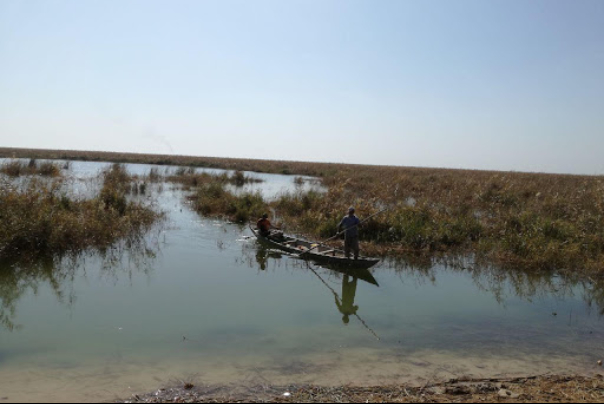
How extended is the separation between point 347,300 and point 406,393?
14.2 feet

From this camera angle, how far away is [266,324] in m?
7.60

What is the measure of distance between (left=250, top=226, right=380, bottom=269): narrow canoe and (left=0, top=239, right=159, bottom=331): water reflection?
369cm

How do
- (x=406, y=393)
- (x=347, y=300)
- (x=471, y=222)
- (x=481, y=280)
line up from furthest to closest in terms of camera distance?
1. (x=471, y=222)
2. (x=481, y=280)
3. (x=347, y=300)
4. (x=406, y=393)

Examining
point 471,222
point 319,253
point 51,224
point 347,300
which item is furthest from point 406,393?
point 471,222

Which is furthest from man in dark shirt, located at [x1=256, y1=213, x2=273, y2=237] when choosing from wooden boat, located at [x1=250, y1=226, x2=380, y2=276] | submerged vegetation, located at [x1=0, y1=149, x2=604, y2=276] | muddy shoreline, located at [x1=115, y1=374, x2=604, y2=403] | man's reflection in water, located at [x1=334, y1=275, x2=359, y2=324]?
muddy shoreline, located at [x1=115, y1=374, x2=604, y2=403]

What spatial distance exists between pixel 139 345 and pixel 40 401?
1.78 meters

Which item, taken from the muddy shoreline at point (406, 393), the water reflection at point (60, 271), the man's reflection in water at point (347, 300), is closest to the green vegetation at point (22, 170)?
the water reflection at point (60, 271)

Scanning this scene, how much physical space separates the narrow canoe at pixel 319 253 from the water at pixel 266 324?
370 mm

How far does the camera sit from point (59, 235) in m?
11.4

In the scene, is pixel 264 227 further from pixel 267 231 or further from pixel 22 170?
pixel 22 170

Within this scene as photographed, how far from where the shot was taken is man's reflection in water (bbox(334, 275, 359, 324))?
8434 millimetres

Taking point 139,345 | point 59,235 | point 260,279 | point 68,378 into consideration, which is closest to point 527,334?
point 260,279

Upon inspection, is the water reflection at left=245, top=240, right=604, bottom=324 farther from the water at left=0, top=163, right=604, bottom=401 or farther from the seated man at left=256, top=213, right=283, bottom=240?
the seated man at left=256, top=213, right=283, bottom=240

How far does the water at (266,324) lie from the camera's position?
18.8 ft
